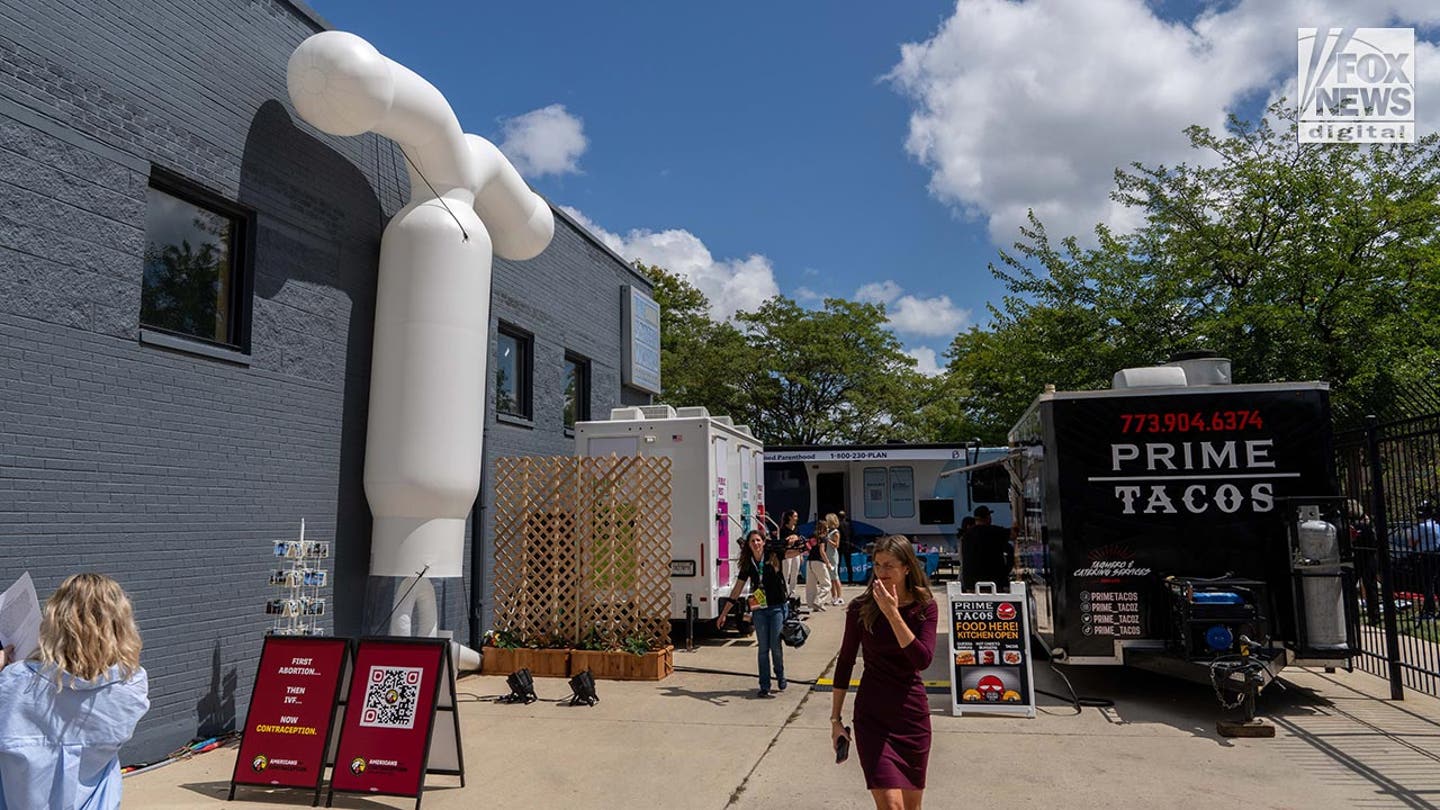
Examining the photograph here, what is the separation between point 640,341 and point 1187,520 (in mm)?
10018

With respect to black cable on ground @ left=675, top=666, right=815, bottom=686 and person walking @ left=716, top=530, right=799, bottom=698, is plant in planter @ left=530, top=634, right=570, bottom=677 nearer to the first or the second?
black cable on ground @ left=675, top=666, right=815, bottom=686

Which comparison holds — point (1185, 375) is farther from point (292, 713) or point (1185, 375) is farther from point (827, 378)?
point (827, 378)

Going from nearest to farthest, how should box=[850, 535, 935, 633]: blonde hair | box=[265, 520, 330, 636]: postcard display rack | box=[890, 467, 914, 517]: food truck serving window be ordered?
box=[850, 535, 935, 633]: blonde hair
box=[265, 520, 330, 636]: postcard display rack
box=[890, 467, 914, 517]: food truck serving window

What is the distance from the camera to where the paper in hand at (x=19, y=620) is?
151 inches

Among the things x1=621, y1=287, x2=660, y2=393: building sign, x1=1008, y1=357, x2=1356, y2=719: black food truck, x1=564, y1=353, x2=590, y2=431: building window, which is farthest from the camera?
x1=621, y1=287, x2=660, y2=393: building sign

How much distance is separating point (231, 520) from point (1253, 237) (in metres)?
16.9

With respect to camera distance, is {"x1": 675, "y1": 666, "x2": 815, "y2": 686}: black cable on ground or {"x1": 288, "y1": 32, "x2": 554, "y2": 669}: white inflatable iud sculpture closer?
{"x1": 288, "y1": 32, "x2": 554, "y2": 669}: white inflatable iud sculpture

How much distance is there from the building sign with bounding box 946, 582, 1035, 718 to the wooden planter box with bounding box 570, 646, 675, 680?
308cm

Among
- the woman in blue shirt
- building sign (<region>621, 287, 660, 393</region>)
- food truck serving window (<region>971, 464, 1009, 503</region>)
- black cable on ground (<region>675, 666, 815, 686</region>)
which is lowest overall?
black cable on ground (<region>675, 666, 815, 686</region>)

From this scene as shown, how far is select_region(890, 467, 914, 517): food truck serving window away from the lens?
20.4m

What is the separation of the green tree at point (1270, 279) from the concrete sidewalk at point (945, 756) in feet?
25.2

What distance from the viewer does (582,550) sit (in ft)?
33.4

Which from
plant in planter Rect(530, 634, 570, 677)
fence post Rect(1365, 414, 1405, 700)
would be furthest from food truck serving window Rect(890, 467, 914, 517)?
fence post Rect(1365, 414, 1405, 700)

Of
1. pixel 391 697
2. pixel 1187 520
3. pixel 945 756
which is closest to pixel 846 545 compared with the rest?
pixel 1187 520
